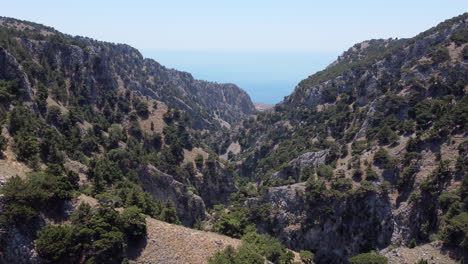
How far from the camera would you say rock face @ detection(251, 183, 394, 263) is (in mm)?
55906

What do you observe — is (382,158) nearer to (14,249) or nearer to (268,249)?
(268,249)

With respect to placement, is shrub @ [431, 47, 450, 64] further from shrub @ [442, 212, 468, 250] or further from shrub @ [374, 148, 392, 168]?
shrub @ [442, 212, 468, 250]

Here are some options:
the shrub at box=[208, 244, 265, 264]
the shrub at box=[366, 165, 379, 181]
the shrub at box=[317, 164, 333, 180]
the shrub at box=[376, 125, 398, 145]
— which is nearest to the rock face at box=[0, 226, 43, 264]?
the shrub at box=[208, 244, 265, 264]

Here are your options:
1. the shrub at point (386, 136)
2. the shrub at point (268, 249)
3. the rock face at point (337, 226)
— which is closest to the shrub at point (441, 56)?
the shrub at point (386, 136)

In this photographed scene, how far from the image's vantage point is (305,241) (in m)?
59.3

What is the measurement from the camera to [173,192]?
7600 cm

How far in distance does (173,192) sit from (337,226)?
38.3m

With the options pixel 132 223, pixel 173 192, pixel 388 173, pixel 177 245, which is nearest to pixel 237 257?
pixel 177 245

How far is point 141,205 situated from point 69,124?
3629 cm

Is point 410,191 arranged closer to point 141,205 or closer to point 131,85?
point 141,205

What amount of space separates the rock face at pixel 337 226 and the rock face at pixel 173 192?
834 inches

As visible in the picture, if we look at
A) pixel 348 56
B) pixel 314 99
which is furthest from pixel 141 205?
pixel 348 56

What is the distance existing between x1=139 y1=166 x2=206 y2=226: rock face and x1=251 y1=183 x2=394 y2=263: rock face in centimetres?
2118

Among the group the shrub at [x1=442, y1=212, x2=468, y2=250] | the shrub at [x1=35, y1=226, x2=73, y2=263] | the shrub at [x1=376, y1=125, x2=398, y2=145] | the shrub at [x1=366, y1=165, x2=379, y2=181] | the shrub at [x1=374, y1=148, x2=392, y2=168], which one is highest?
the shrub at [x1=376, y1=125, x2=398, y2=145]
